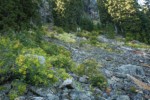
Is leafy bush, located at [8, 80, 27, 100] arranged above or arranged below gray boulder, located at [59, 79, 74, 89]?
above

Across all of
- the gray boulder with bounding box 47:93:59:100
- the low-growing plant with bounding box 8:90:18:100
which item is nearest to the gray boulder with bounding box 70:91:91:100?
the gray boulder with bounding box 47:93:59:100

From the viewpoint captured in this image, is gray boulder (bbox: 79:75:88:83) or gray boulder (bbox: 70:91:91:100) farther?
gray boulder (bbox: 79:75:88:83)

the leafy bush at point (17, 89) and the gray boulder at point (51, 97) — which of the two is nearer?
the leafy bush at point (17, 89)

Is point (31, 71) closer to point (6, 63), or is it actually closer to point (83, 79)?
point (6, 63)

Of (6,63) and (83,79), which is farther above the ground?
(6,63)

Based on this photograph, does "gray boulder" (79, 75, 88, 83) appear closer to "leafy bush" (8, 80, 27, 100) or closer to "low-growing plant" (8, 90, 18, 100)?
"leafy bush" (8, 80, 27, 100)

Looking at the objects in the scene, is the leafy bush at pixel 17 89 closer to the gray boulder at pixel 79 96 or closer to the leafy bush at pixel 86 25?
the gray boulder at pixel 79 96

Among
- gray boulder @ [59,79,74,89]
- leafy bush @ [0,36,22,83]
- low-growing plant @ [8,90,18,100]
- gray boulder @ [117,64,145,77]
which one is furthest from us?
gray boulder @ [117,64,145,77]

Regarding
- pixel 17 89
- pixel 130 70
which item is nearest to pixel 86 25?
pixel 130 70

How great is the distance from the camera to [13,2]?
21.1 m

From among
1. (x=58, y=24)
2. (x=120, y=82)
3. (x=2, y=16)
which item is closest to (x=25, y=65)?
(x=120, y=82)

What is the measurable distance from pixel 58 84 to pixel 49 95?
1.29m

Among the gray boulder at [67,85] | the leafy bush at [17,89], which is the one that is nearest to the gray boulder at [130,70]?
the gray boulder at [67,85]

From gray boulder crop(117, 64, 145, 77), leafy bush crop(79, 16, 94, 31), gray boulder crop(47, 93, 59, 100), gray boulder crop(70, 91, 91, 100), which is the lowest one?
leafy bush crop(79, 16, 94, 31)
